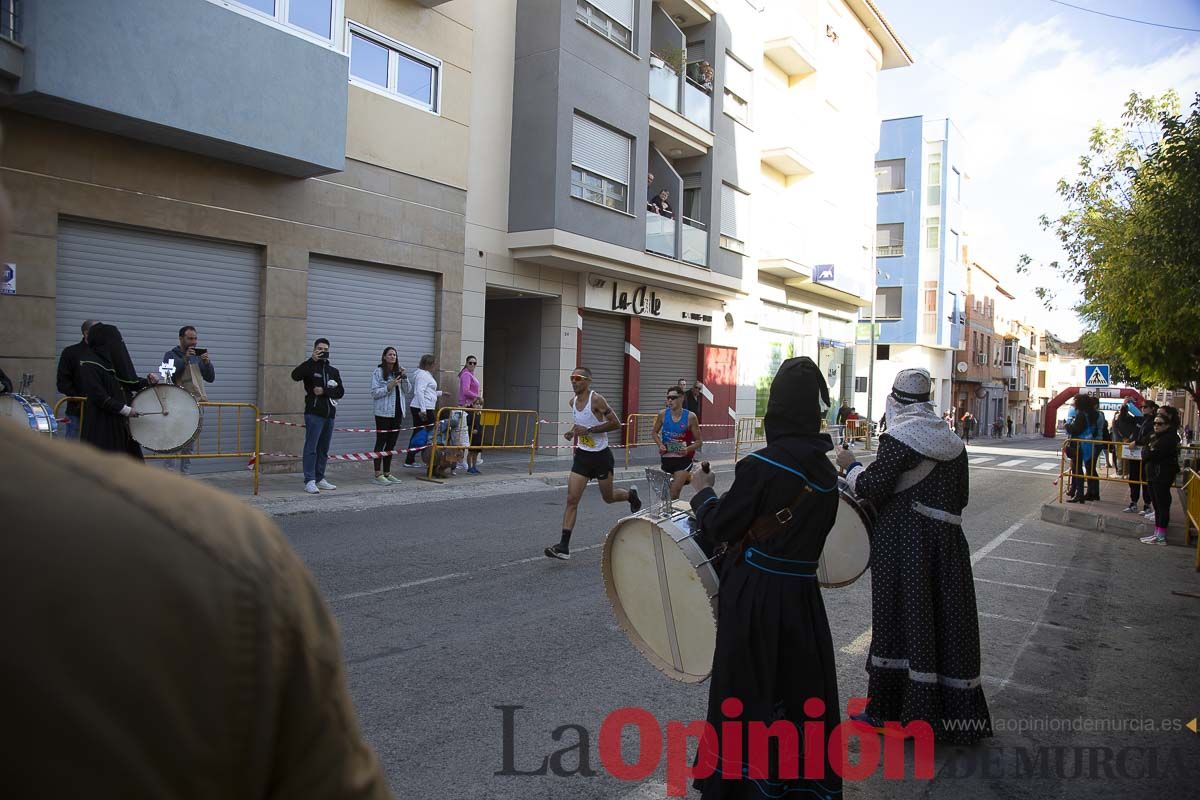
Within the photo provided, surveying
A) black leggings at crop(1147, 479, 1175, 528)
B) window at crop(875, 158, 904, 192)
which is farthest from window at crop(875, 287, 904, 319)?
black leggings at crop(1147, 479, 1175, 528)

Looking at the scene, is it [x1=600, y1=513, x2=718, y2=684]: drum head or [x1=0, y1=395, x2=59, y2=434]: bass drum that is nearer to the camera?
[x1=600, y1=513, x2=718, y2=684]: drum head

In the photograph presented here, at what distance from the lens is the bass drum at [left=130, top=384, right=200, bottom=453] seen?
8.43 meters

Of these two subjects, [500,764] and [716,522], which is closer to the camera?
[716,522]

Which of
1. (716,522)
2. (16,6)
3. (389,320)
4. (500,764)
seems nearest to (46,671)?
(716,522)

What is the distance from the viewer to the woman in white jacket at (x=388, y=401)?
13348 millimetres

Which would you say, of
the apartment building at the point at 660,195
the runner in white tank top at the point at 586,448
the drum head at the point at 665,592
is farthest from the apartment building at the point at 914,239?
the drum head at the point at 665,592

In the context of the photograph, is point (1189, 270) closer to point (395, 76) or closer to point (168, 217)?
point (395, 76)

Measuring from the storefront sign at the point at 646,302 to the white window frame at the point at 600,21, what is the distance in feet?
17.9

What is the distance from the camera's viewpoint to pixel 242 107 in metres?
12.0

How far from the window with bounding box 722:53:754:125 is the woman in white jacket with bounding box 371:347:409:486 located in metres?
15.4

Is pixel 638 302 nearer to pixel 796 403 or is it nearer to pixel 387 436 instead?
pixel 387 436

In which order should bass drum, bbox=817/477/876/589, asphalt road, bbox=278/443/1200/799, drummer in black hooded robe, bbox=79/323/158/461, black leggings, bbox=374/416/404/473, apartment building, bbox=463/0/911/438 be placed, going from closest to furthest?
asphalt road, bbox=278/443/1200/799
bass drum, bbox=817/477/876/589
drummer in black hooded robe, bbox=79/323/158/461
black leggings, bbox=374/416/404/473
apartment building, bbox=463/0/911/438

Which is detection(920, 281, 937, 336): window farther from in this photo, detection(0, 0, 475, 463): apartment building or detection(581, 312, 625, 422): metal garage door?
detection(0, 0, 475, 463): apartment building

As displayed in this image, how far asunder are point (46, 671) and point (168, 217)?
42.5ft
